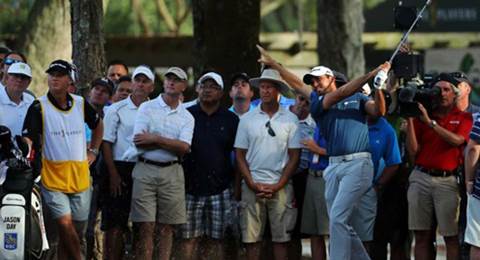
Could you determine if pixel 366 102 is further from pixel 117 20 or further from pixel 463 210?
pixel 117 20

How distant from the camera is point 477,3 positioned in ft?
92.5

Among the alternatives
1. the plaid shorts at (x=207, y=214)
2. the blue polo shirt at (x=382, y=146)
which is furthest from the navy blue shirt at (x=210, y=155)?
the blue polo shirt at (x=382, y=146)

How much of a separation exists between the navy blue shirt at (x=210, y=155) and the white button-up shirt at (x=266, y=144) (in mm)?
175

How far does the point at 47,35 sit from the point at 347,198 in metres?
10.4

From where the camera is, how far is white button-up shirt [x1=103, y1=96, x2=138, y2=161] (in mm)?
13422

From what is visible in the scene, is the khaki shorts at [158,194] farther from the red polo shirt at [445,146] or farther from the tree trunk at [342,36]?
the tree trunk at [342,36]


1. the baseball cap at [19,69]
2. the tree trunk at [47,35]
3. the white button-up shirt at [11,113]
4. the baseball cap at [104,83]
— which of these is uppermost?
the tree trunk at [47,35]

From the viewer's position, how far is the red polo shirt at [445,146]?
12930 millimetres

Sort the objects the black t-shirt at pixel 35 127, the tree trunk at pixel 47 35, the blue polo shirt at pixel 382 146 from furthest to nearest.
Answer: the tree trunk at pixel 47 35, the blue polo shirt at pixel 382 146, the black t-shirt at pixel 35 127

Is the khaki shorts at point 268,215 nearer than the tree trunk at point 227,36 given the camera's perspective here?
Yes

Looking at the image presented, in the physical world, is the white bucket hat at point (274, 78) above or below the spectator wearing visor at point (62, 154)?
above

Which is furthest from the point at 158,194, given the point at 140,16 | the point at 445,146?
the point at 140,16

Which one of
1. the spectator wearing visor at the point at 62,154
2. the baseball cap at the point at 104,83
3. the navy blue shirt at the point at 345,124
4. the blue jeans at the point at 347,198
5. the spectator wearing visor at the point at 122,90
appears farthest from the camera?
the spectator wearing visor at the point at 122,90

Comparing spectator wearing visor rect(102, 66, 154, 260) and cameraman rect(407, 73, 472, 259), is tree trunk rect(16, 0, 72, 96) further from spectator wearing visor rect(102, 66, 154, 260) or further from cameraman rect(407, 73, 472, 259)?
cameraman rect(407, 73, 472, 259)
